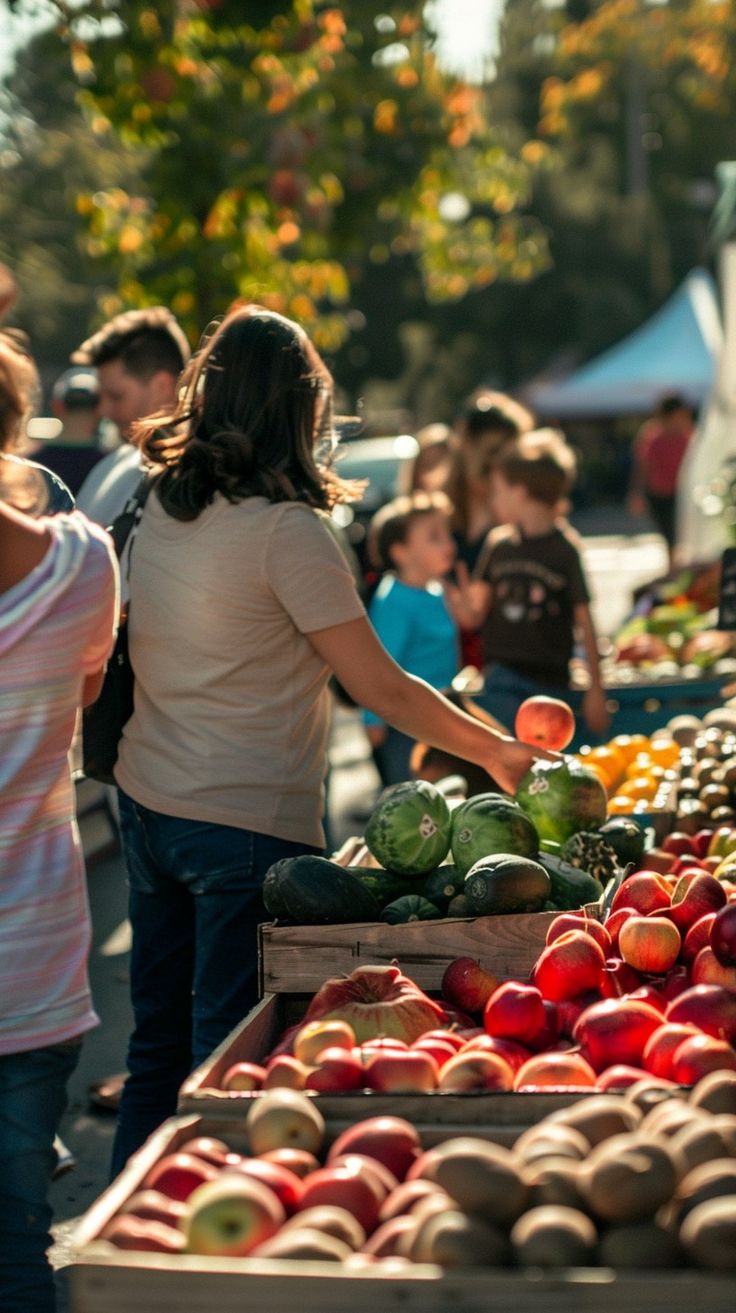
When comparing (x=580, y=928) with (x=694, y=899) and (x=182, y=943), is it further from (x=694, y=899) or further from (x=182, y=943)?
→ (x=182, y=943)

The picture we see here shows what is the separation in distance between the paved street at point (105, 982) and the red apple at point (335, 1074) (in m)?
1.71

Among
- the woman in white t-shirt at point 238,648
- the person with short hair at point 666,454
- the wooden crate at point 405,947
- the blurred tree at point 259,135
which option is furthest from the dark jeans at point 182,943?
the person with short hair at point 666,454

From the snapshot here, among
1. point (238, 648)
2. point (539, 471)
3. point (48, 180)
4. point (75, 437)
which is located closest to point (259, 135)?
point (75, 437)

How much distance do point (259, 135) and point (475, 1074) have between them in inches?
259

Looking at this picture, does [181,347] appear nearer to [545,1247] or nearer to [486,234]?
[545,1247]

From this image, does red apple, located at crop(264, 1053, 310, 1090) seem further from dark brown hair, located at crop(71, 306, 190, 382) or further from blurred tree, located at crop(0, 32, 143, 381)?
blurred tree, located at crop(0, 32, 143, 381)

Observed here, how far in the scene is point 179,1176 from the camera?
2314 mm

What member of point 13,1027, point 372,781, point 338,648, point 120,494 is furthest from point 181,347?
point 372,781

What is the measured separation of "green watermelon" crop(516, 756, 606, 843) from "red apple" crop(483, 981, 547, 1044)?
1.11m

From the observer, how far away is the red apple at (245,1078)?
2674 millimetres

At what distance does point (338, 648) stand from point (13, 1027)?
1173mm

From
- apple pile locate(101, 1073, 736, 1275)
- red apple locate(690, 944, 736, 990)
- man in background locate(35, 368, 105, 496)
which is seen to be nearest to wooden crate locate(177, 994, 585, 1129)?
apple pile locate(101, 1073, 736, 1275)

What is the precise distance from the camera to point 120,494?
5.10 meters

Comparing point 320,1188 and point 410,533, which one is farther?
point 410,533
